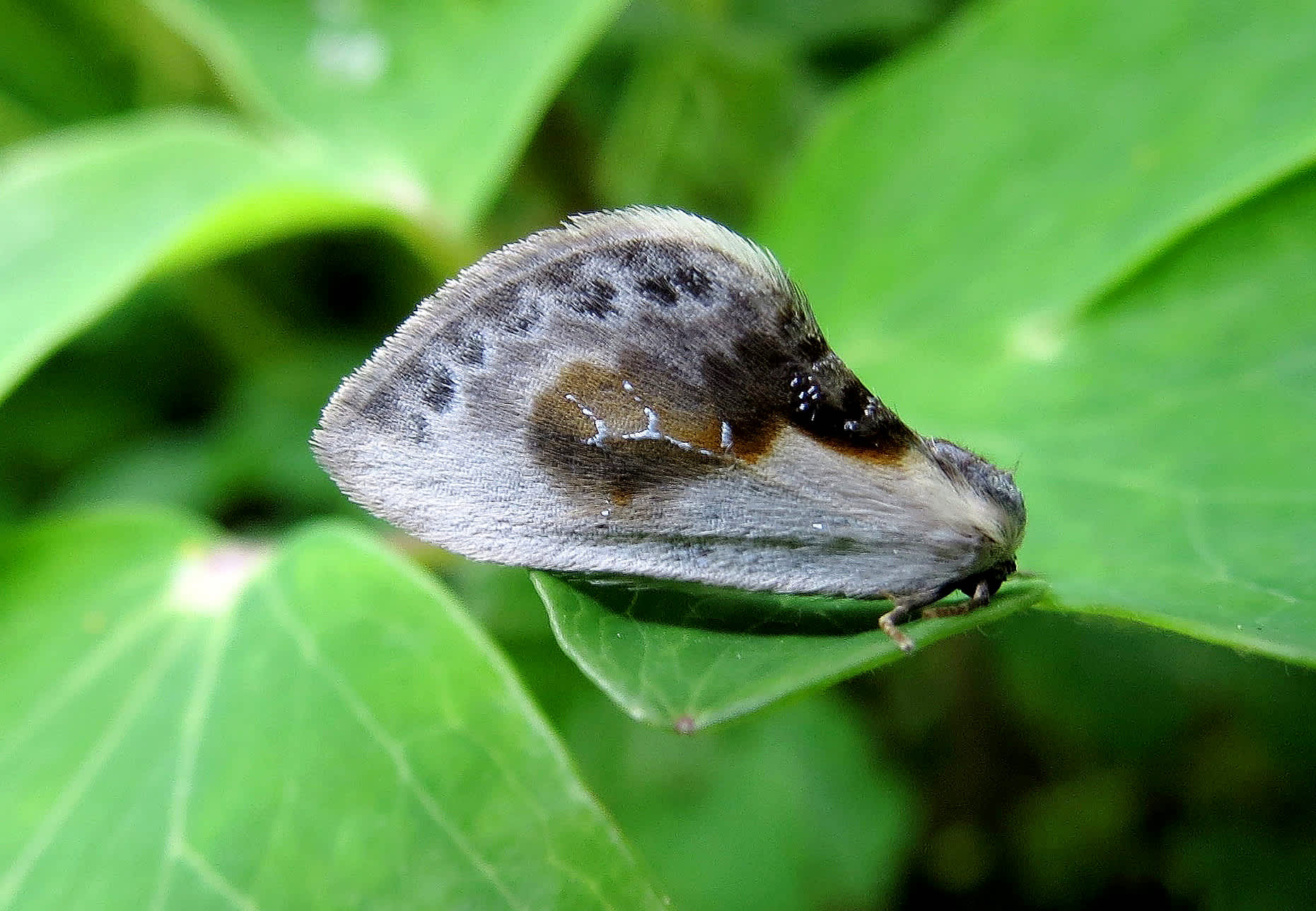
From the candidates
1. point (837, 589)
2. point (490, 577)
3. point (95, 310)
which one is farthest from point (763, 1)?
point (837, 589)

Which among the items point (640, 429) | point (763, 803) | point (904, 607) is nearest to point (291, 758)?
point (640, 429)

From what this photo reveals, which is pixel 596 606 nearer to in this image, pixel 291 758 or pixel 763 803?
→ pixel 291 758

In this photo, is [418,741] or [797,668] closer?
[797,668]

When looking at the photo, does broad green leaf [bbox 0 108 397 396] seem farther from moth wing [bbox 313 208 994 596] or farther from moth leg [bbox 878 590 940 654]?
moth leg [bbox 878 590 940 654]

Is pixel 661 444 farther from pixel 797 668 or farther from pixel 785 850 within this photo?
pixel 785 850

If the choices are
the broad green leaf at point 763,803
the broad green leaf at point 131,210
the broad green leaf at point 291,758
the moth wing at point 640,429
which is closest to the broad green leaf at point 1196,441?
the moth wing at point 640,429

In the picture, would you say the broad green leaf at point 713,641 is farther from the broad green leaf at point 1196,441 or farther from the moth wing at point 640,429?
the broad green leaf at point 1196,441
